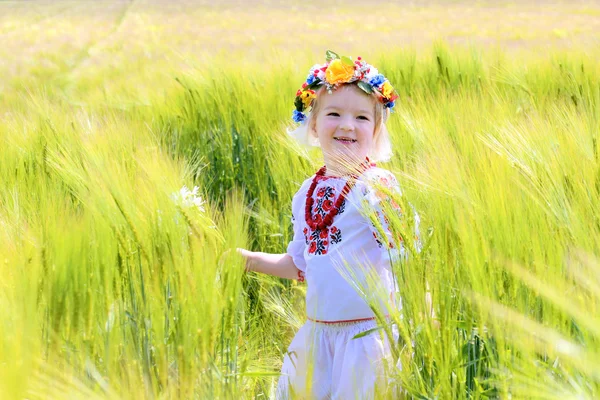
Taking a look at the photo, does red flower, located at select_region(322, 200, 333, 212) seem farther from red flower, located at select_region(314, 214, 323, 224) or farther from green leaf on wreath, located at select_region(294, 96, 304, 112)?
green leaf on wreath, located at select_region(294, 96, 304, 112)

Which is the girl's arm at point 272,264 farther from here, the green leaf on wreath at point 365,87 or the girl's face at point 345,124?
the green leaf on wreath at point 365,87

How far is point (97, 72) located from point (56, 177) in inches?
177

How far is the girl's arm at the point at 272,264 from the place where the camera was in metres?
1.83

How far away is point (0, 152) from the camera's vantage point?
2.09 m

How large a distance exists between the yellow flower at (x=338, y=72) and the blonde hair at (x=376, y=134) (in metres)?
0.07

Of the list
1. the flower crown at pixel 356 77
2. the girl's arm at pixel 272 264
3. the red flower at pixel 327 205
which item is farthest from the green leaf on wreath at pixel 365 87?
the girl's arm at pixel 272 264

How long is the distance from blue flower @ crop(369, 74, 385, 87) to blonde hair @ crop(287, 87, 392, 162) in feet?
0.12

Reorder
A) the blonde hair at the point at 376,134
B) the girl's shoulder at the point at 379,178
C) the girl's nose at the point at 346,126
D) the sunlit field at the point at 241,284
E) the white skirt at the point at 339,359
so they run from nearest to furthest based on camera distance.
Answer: the sunlit field at the point at 241,284, the girl's shoulder at the point at 379,178, the white skirt at the point at 339,359, the girl's nose at the point at 346,126, the blonde hair at the point at 376,134

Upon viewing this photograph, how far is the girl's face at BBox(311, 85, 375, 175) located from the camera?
5.66ft

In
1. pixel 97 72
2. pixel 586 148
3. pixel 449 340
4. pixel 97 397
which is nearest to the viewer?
pixel 97 397

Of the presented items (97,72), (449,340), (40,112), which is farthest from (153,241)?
(97,72)

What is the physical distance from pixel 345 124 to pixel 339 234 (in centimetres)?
26

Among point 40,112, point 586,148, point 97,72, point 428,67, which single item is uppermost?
point 97,72

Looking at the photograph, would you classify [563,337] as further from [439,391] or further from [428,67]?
[428,67]
